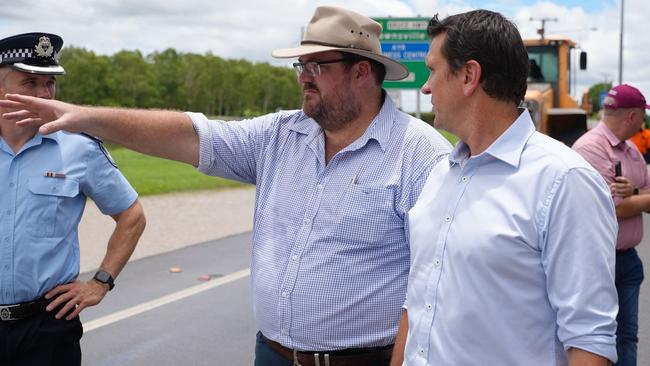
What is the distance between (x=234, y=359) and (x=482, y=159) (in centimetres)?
428

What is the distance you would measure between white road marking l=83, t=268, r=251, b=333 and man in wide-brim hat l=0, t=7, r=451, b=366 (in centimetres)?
414

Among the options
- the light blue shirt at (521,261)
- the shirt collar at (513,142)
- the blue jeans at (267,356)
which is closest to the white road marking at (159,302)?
the blue jeans at (267,356)

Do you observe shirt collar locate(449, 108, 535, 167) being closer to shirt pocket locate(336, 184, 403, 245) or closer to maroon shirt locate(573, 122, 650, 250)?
shirt pocket locate(336, 184, 403, 245)

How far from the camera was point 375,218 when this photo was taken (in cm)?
297

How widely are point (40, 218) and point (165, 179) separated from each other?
17772 millimetres

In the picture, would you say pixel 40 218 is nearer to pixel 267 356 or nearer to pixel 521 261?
pixel 267 356

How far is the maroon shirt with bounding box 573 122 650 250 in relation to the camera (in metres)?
4.83

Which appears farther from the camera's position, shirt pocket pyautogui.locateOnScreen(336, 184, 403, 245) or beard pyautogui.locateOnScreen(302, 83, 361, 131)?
beard pyautogui.locateOnScreen(302, 83, 361, 131)

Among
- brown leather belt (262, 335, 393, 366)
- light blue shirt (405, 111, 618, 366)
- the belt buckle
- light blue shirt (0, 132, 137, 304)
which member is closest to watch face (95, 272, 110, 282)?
light blue shirt (0, 132, 137, 304)

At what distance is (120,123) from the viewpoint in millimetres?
2848

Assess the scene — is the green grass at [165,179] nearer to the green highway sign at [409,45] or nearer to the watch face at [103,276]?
the green highway sign at [409,45]

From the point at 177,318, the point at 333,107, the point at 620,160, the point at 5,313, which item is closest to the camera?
the point at 333,107

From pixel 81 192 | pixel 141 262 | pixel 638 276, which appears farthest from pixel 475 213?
pixel 141 262

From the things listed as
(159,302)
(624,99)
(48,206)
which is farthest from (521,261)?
(159,302)
